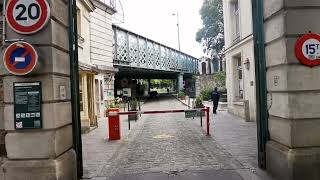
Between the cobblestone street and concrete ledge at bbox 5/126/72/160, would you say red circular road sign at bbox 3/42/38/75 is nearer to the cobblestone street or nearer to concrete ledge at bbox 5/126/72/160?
concrete ledge at bbox 5/126/72/160

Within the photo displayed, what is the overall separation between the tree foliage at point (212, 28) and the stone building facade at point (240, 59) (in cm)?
2596

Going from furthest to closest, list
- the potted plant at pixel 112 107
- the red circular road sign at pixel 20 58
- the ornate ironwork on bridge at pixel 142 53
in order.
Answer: the ornate ironwork on bridge at pixel 142 53 → the potted plant at pixel 112 107 → the red circular road sign at pixel 20 58

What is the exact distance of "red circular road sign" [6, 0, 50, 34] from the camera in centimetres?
642

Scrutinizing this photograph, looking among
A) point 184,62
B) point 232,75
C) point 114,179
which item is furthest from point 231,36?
point 184,62

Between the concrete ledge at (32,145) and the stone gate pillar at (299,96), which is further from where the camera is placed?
the stone gate pillar at (299,96)

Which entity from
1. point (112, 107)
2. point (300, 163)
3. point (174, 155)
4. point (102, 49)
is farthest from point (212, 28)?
point (300, 163)

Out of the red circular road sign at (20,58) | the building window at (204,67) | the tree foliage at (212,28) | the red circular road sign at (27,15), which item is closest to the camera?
the red circular road sign at (20,58)

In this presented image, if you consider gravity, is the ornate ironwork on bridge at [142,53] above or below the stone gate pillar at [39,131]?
above

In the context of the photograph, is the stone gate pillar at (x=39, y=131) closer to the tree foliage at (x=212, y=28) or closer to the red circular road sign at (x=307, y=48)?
the red circular road sign at (x=307, y=48)

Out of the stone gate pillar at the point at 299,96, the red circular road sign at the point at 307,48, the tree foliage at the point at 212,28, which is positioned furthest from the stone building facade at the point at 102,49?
the tree foliage at the point at 212,28

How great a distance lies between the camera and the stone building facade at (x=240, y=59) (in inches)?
699

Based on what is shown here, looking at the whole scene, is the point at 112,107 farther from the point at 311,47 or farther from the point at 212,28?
the point at 212,28

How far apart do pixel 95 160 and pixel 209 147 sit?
329 cm

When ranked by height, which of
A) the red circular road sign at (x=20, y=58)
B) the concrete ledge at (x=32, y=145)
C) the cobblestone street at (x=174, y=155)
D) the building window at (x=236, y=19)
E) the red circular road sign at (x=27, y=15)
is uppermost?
the building window at (x=236, y=19)
